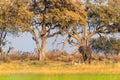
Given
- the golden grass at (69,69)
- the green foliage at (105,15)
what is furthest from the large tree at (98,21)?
the golden grass at (69,69)

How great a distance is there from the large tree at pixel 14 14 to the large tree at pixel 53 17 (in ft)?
5.17

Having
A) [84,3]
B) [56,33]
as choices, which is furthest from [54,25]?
[84,3]

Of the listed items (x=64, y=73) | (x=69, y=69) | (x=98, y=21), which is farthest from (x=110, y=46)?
(x=64, y=73)

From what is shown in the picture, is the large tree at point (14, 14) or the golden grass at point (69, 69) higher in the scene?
the large tree at point (14, 14)

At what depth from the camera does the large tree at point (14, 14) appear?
138ft

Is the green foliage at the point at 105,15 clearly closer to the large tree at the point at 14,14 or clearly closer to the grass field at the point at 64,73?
the large tree at the point at 14,14

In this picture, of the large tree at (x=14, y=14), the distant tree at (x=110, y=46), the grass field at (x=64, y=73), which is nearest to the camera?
the grass field at (x=64, y=73)

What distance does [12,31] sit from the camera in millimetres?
44312

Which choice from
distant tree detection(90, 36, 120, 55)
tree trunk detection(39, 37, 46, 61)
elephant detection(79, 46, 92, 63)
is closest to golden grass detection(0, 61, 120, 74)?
elephant detection(79, 46, 92, 63)

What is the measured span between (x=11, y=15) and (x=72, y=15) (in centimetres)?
630

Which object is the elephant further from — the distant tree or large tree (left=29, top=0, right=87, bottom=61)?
the distant tree

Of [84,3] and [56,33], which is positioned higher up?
[84,3]

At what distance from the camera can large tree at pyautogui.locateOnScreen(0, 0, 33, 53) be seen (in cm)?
4216

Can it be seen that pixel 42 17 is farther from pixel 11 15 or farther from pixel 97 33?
pixel 97 33
